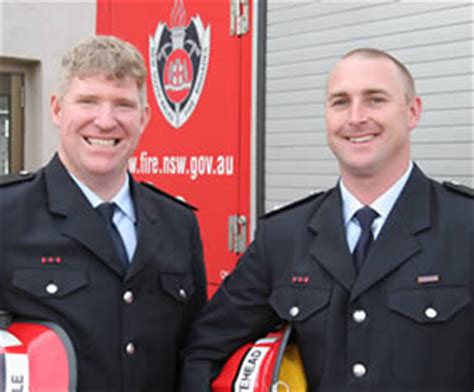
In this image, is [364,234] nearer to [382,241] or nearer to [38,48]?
[382,241]

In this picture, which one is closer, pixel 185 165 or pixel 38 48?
pixel 185 165

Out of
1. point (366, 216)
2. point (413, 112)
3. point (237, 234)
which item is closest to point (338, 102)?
point (413, 112)

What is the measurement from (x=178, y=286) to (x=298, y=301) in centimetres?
38

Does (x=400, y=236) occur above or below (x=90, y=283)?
above

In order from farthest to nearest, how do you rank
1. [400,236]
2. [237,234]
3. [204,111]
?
[204,111] → [237,234] → [400,236]

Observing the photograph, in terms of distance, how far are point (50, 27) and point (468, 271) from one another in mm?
7616

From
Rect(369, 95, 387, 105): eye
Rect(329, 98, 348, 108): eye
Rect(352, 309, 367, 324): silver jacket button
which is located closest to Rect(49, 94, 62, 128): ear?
Rect(329, 98, 348, 108): eye

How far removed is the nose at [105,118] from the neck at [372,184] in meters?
0.63

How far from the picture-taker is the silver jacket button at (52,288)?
2.07 metres

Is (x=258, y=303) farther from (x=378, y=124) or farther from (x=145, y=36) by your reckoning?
(x=145, y=36)

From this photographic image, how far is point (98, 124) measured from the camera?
2.12 meters

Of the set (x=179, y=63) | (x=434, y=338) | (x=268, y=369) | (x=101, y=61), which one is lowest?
(x=268, y=369)

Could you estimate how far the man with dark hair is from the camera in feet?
6.36

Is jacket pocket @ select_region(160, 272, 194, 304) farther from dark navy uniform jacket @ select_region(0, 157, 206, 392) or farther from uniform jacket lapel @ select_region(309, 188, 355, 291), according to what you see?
uniform jacket lapel @ select_region(309, 188, 355, 291)
